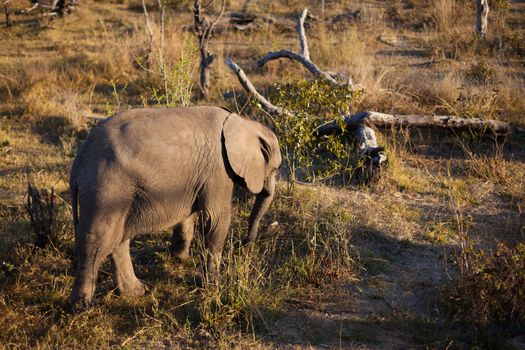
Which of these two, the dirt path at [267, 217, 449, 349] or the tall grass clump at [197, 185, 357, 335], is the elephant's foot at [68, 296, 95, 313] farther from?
the dirt path at [267, 217, 449, 349]

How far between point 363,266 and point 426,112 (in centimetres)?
445

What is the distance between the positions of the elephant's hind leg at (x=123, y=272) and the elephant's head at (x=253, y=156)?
1.19m

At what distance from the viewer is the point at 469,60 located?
464 inches

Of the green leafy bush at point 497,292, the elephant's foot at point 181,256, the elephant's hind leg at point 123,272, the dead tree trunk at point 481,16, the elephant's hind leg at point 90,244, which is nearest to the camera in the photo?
the elephant's hind leg at point 90,244

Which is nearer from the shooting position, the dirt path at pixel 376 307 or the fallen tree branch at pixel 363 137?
the dirt path at pixel 376 307

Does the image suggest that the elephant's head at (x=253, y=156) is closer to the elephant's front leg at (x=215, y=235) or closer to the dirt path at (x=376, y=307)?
the elephant's front leg at (x=215, y=235)

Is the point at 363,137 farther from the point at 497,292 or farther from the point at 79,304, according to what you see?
the point at 79,304

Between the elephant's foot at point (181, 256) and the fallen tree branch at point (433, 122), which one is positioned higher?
the fallen tree branch at point (433, 122)

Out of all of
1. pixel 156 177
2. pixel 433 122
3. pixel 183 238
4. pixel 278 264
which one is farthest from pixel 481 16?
pixel 156 177

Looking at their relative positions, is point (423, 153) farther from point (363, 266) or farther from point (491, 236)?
point (363, 266)

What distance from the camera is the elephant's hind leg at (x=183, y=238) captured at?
5473 mm

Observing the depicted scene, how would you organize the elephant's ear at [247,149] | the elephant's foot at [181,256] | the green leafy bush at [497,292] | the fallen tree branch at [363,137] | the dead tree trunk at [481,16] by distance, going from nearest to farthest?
the green leafy bush at [497,292]
the elephant's ear at [247,149]
the elephant's foot at [181,256]
the fallen tree branch at [363,137]
the dead tree trunk at [481,16]

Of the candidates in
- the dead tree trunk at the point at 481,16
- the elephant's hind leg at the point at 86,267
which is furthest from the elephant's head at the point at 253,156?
the dead tree trunk at the point at 481,16

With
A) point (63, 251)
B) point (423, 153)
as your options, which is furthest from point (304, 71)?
point (63, 251)
